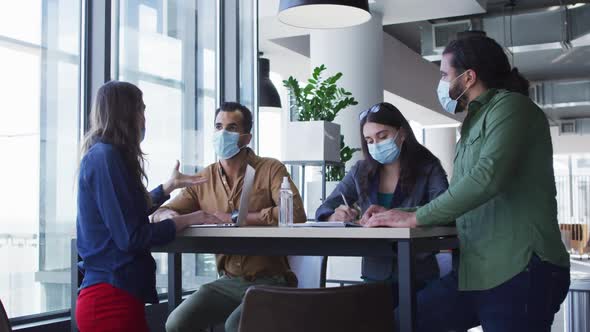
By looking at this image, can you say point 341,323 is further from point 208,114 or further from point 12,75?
point 208,114

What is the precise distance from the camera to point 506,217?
2.08 meters

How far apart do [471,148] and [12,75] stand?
7.97 feet

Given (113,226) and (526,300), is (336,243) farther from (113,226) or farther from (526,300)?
(113,226)

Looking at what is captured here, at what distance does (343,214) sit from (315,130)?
203cm

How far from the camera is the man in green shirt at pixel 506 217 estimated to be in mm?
2023

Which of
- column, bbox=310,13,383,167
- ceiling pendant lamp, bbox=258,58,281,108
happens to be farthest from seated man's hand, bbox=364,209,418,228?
ceiling pendant lamp, bbox=258,58,281,108

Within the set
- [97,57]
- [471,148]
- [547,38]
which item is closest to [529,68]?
[547,38]

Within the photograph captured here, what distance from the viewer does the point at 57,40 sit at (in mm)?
3852

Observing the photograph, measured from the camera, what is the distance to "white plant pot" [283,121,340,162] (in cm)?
464

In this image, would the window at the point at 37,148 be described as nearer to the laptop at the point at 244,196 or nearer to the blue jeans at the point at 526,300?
the laptop at the point at 244,196

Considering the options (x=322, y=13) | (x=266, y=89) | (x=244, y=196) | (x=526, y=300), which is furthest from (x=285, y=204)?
(x=266, y=89)

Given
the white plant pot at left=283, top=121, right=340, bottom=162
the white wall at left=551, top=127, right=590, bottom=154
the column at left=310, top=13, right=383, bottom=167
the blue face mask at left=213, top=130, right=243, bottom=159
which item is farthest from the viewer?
the white wall at left=551, top=127, right=590, bottom=154

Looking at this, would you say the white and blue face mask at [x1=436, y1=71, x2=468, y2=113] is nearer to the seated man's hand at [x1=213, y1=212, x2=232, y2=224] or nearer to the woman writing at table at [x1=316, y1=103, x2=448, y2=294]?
the woman writing at table at [x1=316, y1=103, x2=448, y2=294]

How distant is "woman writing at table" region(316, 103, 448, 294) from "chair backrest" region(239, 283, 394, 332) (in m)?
0.95
